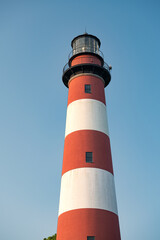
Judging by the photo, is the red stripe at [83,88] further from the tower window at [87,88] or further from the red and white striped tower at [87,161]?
the tower window at [87,88]

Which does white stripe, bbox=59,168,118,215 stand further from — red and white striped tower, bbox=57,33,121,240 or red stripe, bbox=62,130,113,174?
red stripe, bbox=62,130,113,174

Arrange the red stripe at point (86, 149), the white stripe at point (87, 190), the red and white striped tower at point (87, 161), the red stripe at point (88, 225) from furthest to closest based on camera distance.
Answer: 1. the red stripe at point (86, 149)
2. the white stripe at point (87, 190)
3. the red and white striped tower at point (87, 161)
4. the red stripe at point (88, 225)

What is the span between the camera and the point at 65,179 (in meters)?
17.8

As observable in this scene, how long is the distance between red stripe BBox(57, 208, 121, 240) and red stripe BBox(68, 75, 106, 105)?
9.68m

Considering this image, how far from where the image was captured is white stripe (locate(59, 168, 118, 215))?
16062mm

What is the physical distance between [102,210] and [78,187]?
2.18 meters

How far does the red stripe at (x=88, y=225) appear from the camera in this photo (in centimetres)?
1506

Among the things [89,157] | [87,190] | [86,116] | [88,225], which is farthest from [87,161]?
[88,225]

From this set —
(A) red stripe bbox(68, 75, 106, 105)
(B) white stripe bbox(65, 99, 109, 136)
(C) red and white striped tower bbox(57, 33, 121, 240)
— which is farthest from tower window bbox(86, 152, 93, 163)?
(A) red stripe bbox(68, 75, 106, 105)

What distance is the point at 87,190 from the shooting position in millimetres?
16375

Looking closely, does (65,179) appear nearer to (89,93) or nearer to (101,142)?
(101,142)

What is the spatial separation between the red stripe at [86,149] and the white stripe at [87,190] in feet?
1.58

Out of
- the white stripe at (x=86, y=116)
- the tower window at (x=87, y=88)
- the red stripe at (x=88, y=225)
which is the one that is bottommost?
the red stripe at (x=88, y=225)

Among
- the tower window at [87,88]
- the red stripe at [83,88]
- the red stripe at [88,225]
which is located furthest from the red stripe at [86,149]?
the tower window at [87,88]
